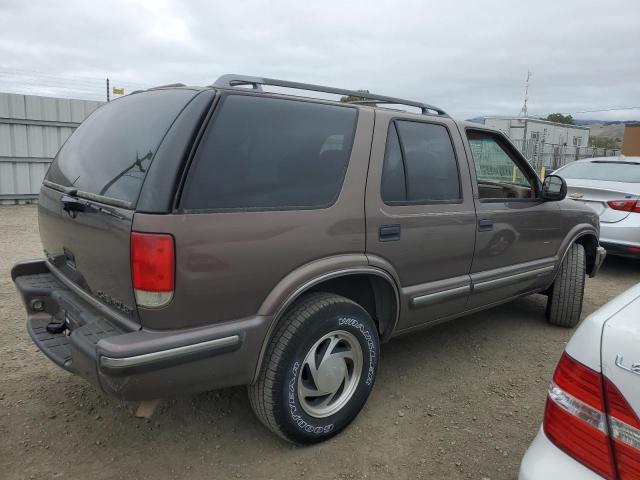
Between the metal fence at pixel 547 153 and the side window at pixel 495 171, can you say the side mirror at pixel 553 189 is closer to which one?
the side window at pixel 495 171

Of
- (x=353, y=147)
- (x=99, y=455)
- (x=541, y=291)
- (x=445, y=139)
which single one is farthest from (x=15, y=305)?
(x=541, y=291)

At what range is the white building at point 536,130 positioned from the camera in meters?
20.8

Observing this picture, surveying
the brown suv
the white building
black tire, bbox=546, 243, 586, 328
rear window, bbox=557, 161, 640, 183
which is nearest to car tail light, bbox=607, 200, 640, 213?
rear window, bbox=557, 161, 640, 183

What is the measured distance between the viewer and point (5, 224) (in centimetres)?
806

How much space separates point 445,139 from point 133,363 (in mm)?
2419

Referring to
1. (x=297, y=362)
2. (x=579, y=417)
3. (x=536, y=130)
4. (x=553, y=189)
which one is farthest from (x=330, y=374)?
(x=536, y=130)

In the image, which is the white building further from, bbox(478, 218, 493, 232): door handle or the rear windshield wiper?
the rear windshield wiper

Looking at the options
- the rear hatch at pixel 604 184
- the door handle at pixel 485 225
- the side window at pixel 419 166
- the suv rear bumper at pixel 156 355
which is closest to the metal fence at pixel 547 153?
the rear hatch at pixel 604 184

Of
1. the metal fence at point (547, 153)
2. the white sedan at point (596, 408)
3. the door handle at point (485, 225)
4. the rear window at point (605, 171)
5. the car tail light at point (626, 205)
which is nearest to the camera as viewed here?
the white sedan at point (596, 408)

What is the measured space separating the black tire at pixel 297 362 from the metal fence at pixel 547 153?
15.0 m

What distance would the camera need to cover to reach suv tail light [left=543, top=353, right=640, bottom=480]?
134 centimetres

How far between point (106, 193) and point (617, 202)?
20.5 ft

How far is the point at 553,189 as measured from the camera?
3.93 metres

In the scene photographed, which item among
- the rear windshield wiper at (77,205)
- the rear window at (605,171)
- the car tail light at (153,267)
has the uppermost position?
the rear window at (605,171)
